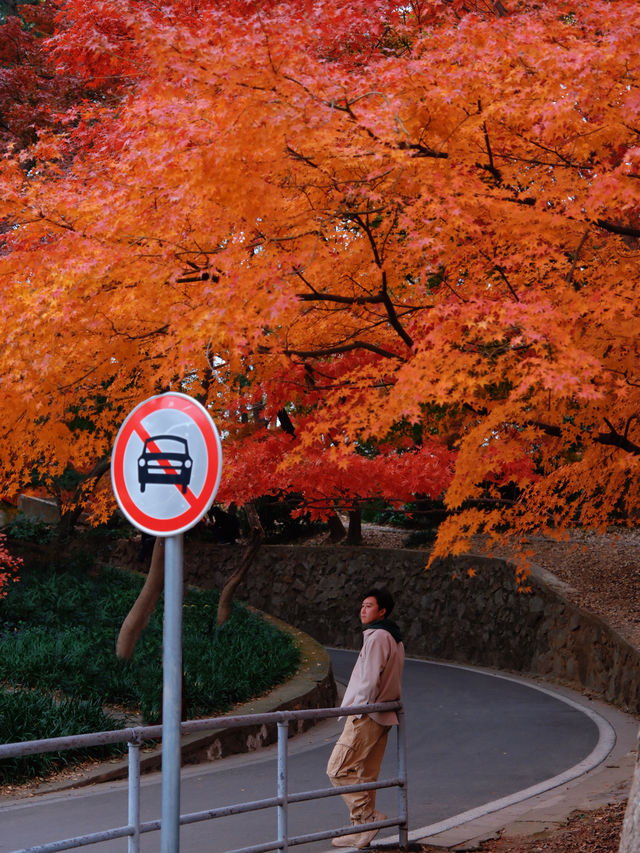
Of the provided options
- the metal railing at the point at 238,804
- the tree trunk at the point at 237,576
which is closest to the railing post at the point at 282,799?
the metal railing at the point at 238,804

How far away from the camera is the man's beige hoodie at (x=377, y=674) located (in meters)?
6.82

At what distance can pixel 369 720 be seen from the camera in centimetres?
680

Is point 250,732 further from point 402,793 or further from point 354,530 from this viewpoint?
point 354,530

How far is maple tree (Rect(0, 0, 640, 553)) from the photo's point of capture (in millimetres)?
6484

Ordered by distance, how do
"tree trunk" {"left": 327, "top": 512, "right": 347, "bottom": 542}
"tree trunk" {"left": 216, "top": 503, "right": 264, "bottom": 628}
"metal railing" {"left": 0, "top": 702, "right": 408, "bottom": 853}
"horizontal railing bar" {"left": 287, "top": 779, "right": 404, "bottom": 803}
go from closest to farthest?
"metal railing" {"left": 0, "top": 702, "right": 408, "bottom": 853}
"horizontal railing bar" {"left": 287, "top": 779, "right": 404, "bottom": 803}
"tree trunk" {"left": 216, "top": 503, "right": 264, "bottom": 628}
"tree trunk" {"left": 327, "top": 512, "right": 347, "bottom": 542}

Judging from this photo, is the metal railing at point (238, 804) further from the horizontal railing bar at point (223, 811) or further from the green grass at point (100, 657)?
the green grass at point (100, 657)

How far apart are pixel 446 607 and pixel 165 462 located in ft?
57.1

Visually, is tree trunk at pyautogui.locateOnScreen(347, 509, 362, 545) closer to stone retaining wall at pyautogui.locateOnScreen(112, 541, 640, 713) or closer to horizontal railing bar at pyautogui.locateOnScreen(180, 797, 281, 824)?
stone retaining wall at pyautogui.locateOnScreen(112, 541, 640, 713)

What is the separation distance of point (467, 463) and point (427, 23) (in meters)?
4.87

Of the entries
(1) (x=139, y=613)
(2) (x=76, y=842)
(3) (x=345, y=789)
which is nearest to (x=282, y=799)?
(3) (x=345, y=789)

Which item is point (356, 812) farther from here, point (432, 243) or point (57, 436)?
point (57, 436)

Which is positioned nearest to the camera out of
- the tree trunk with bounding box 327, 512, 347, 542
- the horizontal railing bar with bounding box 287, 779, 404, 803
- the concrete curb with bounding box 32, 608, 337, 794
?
the horizontal railing bar with bounding box 287, 779, 404, 803

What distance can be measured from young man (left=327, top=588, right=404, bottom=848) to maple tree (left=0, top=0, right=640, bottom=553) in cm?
144

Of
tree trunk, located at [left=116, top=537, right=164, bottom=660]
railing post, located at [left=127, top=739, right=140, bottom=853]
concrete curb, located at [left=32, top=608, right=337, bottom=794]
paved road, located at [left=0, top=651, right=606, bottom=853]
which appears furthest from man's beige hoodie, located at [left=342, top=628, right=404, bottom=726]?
tree trunk, located at [left=116, top=537, right=164, bottom=660]
